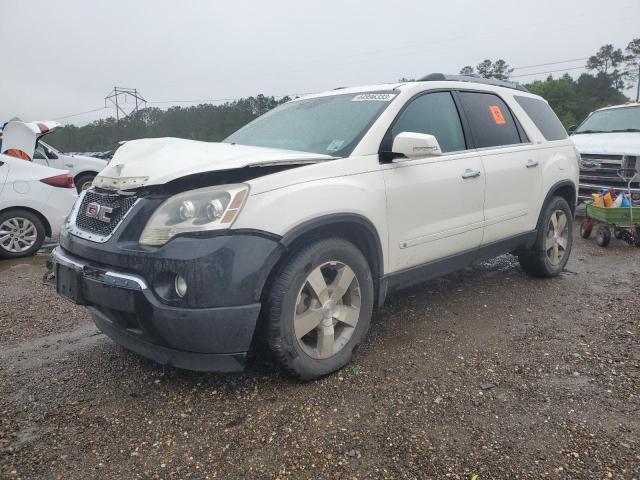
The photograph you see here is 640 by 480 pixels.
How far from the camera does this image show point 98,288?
256 cm

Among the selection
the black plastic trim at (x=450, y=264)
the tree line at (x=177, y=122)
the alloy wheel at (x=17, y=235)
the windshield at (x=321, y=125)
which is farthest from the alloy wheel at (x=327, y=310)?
the tree line at (x=177, y=122)

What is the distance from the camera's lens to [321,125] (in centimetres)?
354

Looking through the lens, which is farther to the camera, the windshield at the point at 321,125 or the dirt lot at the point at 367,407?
the windshield at the point at 321,125

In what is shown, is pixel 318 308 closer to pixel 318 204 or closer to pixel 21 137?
pixel 318 204

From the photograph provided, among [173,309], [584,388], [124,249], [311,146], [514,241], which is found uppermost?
[311,146]

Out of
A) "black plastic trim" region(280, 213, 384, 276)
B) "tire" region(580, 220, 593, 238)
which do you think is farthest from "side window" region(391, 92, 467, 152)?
"tire" region(580, 220, 593, 238)

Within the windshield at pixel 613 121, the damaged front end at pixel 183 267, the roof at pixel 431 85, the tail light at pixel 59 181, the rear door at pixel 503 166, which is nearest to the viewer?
the damaged front end at pixel 183 267

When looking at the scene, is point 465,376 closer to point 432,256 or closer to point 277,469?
Result: point 432,256

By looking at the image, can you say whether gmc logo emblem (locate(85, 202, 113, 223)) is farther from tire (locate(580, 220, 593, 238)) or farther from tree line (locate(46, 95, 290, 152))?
tree line (locate(46, 95, 290, 152))

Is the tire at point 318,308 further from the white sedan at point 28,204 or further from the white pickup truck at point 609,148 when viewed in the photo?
the white pickup truck at point 609,148

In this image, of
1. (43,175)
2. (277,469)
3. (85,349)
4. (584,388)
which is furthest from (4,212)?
(584,388)

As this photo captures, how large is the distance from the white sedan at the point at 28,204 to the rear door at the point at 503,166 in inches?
215

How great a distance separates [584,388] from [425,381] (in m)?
0.89

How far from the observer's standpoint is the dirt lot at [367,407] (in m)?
2.23
